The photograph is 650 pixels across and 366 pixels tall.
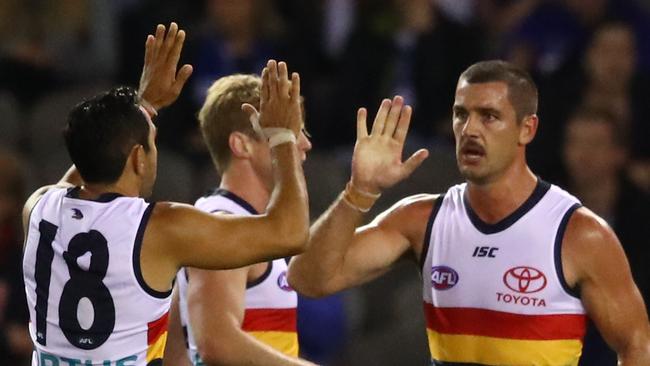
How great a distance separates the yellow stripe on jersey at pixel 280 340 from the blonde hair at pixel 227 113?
0.71 m

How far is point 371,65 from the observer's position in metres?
9.93

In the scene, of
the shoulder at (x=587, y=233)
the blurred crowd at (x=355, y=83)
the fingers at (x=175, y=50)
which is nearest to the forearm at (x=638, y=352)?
the shoulder at (x=587, y=233)

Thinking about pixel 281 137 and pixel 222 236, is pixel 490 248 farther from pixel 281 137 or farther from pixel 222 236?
pixel 222 236

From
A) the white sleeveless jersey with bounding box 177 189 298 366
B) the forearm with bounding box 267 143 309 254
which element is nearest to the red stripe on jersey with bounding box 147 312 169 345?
the forearm with bounding box 267 143 309 254

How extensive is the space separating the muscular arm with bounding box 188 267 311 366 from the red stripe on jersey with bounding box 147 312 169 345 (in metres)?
0.41

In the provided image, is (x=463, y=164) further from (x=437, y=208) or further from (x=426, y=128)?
(x=426, y=128)

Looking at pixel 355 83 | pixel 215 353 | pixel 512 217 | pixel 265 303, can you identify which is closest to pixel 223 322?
pixel 215 353

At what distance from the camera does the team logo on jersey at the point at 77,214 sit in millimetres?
5117

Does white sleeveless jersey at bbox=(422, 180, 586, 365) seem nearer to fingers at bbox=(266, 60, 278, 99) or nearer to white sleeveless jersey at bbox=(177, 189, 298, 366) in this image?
white sleeveless jersey at bbox=(177, 189, 298, 366)

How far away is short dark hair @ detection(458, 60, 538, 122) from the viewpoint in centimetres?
581

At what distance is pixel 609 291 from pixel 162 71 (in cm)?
188

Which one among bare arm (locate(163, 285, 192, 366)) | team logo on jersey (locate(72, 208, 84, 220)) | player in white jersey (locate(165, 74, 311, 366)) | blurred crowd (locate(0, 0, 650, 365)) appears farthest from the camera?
blurred crowd (locate(0, 0, 650, 365))

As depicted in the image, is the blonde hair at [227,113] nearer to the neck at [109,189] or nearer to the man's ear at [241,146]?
the man's ear at [241,146]

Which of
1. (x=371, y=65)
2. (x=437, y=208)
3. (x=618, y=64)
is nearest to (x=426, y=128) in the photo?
(x=371, y=65)
